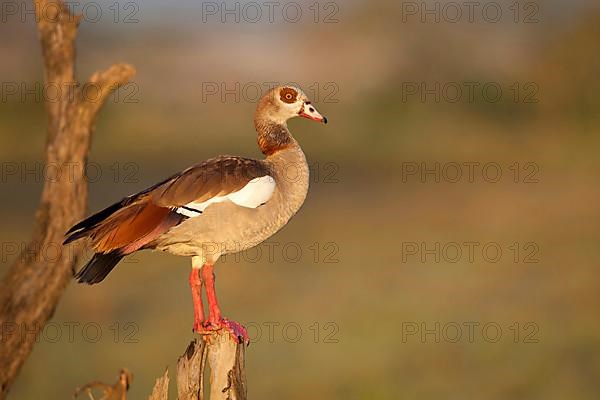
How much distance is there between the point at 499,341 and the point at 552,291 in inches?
84.5

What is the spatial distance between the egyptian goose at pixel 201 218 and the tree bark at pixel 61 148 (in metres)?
1.03

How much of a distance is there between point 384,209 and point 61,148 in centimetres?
1105

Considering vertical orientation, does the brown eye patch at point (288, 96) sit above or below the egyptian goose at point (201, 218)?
above

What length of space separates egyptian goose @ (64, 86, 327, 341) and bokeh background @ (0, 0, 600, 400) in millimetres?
3397

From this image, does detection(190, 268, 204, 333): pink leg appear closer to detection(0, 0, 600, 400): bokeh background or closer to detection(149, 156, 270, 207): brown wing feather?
detection(149, 156, 270, 207): brown wing feather

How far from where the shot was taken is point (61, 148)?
6.77 m

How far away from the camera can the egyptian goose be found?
214 inches

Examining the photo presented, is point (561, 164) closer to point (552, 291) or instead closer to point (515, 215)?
point (515, 215)

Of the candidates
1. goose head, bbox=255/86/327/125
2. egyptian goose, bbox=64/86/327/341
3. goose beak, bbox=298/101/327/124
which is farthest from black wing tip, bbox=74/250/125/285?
goose beak, bbox=298/101/327/124

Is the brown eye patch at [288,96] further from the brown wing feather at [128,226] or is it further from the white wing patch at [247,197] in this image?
the brown wing feather at [128,226]

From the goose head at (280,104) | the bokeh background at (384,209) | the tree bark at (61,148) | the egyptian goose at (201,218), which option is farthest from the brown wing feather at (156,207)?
the bokeh background at (384,209)

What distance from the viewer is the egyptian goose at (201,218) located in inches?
214

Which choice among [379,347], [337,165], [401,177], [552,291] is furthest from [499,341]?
[337,165]

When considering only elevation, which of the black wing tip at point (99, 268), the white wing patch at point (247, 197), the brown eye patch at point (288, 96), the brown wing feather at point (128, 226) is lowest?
the black wing tip at point (99, 268)
